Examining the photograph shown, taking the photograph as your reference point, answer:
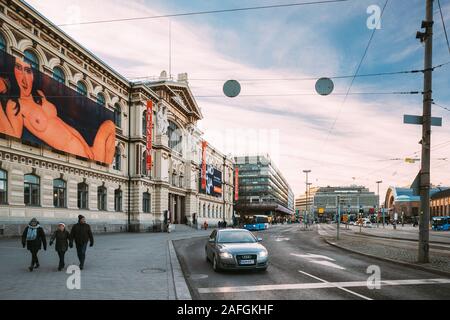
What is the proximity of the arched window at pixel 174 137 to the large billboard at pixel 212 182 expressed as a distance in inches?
500

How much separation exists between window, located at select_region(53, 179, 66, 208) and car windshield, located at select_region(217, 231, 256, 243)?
71.8ft

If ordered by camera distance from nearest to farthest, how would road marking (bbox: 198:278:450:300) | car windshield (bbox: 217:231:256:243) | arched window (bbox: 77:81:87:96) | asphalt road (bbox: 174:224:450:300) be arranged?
asphalt road (bbox: 174:224:450:300) → road marking (bbox: 198:278:450:300) → car windshield (bbox: 217:231:256:243) → arched window (bbox: 77:81:87:96)

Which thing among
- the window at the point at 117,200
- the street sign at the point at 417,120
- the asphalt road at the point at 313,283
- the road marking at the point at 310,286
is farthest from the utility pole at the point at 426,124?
the window at the point at 117,200

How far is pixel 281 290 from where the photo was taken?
993 cm

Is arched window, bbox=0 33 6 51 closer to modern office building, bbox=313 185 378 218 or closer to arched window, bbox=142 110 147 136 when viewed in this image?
arched window, bbox=142 110 147 136

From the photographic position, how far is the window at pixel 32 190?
28266 millimetres

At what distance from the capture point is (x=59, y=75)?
3256 centimetres

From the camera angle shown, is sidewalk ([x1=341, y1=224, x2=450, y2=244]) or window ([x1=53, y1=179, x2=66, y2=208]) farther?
sidewalk ([x1=341, y1=224, x2=450, y2=244])

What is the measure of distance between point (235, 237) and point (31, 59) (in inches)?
912

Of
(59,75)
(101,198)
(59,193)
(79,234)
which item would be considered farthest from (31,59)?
(79,234)

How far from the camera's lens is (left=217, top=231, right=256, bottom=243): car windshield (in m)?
14.3

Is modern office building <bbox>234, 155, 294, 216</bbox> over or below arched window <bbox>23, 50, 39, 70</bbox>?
below

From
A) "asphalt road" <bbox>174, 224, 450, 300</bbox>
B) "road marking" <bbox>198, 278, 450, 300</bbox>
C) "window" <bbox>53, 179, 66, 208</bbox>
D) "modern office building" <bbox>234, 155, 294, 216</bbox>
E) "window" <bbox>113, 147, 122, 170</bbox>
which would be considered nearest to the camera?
"asphalt road" <bbox>174, 224, 450, 300</bbox>

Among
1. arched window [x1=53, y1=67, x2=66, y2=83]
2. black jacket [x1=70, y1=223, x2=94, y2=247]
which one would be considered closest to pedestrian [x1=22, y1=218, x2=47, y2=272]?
black jacket [x1=70, y1=223, x2=94, y2=247]
